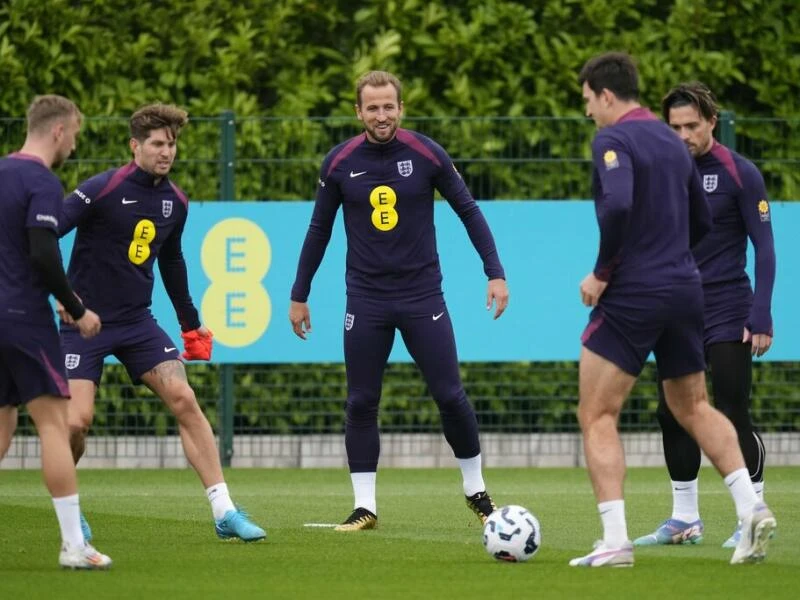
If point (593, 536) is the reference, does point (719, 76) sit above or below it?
above

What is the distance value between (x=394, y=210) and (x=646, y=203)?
2443 mm

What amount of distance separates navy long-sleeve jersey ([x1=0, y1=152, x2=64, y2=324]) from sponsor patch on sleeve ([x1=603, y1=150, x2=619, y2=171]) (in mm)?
2382

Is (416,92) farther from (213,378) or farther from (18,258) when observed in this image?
(18,258)

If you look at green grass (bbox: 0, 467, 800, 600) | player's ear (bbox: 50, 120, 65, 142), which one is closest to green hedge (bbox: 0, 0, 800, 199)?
green grass (bbox: 0, 467, 800, 600)

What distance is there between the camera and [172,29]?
16.0 metres

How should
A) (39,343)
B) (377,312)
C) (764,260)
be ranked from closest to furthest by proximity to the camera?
(39,343), (764,260), (377,312)

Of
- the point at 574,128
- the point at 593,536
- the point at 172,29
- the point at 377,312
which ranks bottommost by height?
the point at 593,536

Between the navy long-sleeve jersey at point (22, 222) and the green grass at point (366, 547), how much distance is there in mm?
1193

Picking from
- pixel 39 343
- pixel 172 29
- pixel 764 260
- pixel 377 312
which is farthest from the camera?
pixel 172 29

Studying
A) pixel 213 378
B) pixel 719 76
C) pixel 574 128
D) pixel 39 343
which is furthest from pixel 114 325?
pixel 719 76

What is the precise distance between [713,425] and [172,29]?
893 cm

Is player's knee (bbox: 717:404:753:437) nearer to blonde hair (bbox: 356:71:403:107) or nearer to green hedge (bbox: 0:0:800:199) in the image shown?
blonde hair (bbox: 356:71:403:107)

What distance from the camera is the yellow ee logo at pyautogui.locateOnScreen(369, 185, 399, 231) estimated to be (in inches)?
400

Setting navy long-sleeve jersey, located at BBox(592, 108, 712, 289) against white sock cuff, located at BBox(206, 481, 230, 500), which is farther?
white sock cuff, located at BBox(206, 481, 230, 500)
